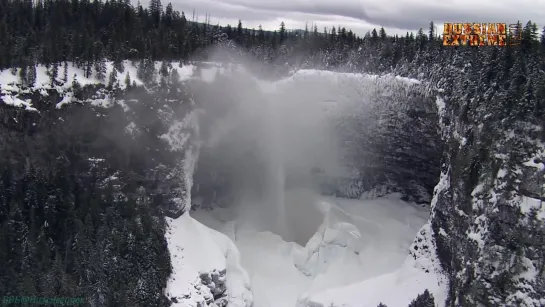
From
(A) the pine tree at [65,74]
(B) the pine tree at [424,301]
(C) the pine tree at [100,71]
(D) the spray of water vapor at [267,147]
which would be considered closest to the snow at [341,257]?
(B) the pine tree at [424,301]

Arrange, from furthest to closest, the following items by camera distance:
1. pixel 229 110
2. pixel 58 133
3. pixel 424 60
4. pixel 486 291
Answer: pixel 229 110 < pixel 424 60 < pixel 58 133 < pixel 486 291

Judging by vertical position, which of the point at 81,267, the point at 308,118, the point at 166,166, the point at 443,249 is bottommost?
the point at 81,267

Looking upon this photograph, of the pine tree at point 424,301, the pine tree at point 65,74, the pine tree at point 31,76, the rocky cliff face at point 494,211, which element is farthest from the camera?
the pine tree at point 65,74

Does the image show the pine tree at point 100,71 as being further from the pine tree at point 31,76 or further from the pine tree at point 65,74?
the pine tree at point 31,76

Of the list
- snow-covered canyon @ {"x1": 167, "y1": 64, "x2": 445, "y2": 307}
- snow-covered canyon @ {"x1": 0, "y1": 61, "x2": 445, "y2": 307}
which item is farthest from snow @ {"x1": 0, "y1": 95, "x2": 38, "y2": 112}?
snow-covered canyon @ {"x1": 167, "y1": 64, "x2": 445, "y2": 307}

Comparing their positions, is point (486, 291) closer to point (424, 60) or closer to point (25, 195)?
point (424, 60)

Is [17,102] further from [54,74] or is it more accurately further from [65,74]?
[65,74]

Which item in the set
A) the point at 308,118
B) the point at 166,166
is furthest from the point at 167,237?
the point at 308,118
